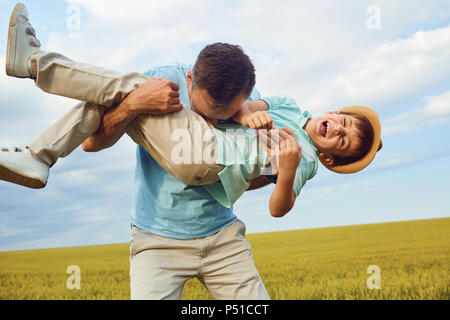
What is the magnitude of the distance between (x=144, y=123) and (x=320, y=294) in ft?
16.5

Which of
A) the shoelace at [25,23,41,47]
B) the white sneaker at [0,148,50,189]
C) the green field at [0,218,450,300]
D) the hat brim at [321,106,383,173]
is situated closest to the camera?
the white sneaker at [0,148,50,189]

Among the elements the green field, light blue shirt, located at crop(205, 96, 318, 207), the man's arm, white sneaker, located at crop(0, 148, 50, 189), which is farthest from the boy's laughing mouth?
the green field

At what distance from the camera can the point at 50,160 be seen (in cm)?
269

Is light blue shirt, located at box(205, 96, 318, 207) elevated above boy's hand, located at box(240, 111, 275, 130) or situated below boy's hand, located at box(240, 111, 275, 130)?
below

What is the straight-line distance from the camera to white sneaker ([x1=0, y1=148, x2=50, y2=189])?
2.48 metres

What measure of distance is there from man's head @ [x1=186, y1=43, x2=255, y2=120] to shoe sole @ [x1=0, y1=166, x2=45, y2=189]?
1.15 meters

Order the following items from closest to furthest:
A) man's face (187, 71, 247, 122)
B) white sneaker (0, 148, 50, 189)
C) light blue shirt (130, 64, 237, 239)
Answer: white sneaker (0, 148, 50, 189) → man's face (187, 71, 247, 122) → light blue shirt (130, 64, 237, 239)

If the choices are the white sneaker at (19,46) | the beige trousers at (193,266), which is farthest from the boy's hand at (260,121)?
the white sneaker at (19,46)

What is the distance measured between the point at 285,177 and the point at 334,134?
93 centimetres

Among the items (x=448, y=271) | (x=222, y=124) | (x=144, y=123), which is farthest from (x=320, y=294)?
(x=144, y=123)

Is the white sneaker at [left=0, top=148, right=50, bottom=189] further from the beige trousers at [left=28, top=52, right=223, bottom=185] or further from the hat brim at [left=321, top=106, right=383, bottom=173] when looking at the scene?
the hat brim at [left=321, top=106, right=383, bottom=173]

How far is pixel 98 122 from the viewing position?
2.78m

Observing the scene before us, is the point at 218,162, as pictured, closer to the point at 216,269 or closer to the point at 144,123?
the point at 144,123

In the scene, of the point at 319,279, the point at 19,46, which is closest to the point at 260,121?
the point at 19,46
